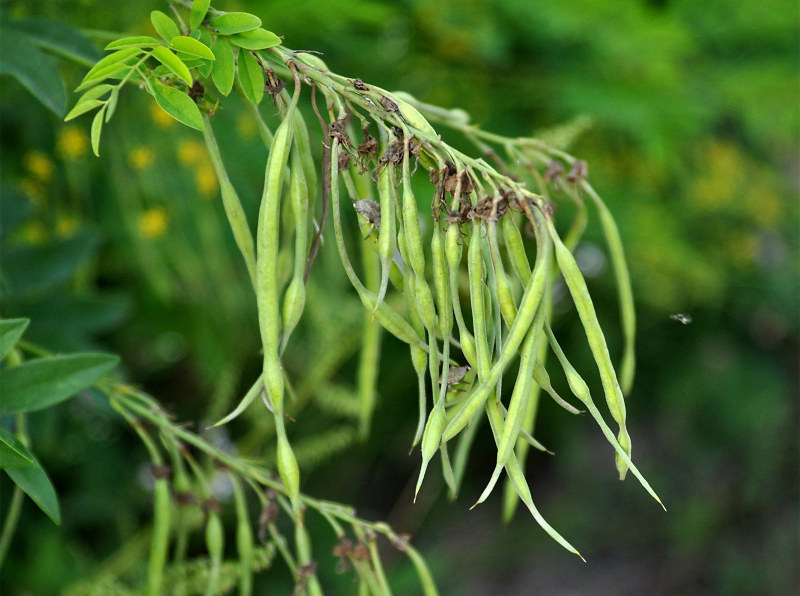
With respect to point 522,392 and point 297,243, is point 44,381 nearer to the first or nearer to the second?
point 297,243

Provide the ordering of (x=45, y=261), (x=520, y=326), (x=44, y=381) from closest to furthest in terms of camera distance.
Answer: (x=520, y=326) → (x=44, y=381) → (x=45, y=261)

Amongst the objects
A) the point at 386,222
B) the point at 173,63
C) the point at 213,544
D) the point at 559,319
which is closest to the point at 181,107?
the point at 173,63

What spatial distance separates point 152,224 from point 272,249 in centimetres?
61

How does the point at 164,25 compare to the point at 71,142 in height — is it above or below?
above

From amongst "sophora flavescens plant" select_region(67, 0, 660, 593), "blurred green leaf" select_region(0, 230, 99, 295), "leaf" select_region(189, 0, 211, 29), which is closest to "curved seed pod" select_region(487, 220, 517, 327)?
"sophora flavescens plant" select_region(67, 0, 660, 593)

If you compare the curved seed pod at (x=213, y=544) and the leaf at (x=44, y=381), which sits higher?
the leaf at (x=44, y=381)

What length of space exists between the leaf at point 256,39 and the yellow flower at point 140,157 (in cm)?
57

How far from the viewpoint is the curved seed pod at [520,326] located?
0.39 meters

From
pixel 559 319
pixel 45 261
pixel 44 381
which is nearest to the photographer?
pixel 44 381

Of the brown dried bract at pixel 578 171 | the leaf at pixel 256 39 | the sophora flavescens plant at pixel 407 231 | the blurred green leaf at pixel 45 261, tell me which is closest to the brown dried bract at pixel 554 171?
the brown dried bract at pixel 578 171

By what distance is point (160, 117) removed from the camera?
988mm

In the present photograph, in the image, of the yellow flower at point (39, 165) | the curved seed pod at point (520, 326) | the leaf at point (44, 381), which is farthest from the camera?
the yellow flower at point (39, 165)

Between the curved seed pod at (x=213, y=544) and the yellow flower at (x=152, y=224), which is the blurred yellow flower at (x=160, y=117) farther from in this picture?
the curved seed pod at (x=213, y=544)

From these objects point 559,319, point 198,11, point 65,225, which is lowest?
point 559,319
